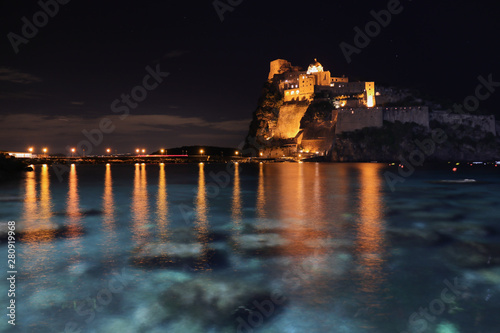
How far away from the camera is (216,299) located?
6113 millimetres

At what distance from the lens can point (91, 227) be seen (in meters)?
12.5

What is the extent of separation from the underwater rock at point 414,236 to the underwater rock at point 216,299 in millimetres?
5383

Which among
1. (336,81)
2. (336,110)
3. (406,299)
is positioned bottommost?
(406,299)

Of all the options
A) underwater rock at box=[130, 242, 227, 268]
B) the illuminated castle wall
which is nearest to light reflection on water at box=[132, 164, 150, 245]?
Answer: underwater rock at box=[130, 242, 227, 268]

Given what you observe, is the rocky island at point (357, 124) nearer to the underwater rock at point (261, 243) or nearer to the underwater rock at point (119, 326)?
the underwater rock at point (261, 243)

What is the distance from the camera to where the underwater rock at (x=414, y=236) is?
404 inches

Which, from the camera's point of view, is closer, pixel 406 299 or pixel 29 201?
pixel 406 299

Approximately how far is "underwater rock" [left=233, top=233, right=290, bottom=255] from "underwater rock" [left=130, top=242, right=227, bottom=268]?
79 centimetres

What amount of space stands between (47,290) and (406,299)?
602 centimetres

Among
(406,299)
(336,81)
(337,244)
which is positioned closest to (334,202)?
(337,244)

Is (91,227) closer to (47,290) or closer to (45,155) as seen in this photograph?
(47,290)

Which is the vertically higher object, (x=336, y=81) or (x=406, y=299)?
(x=336, y=81)

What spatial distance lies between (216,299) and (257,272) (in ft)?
5.22

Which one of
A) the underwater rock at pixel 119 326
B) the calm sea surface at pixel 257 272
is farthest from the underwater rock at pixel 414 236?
the underwater rock at pixel 119 326
